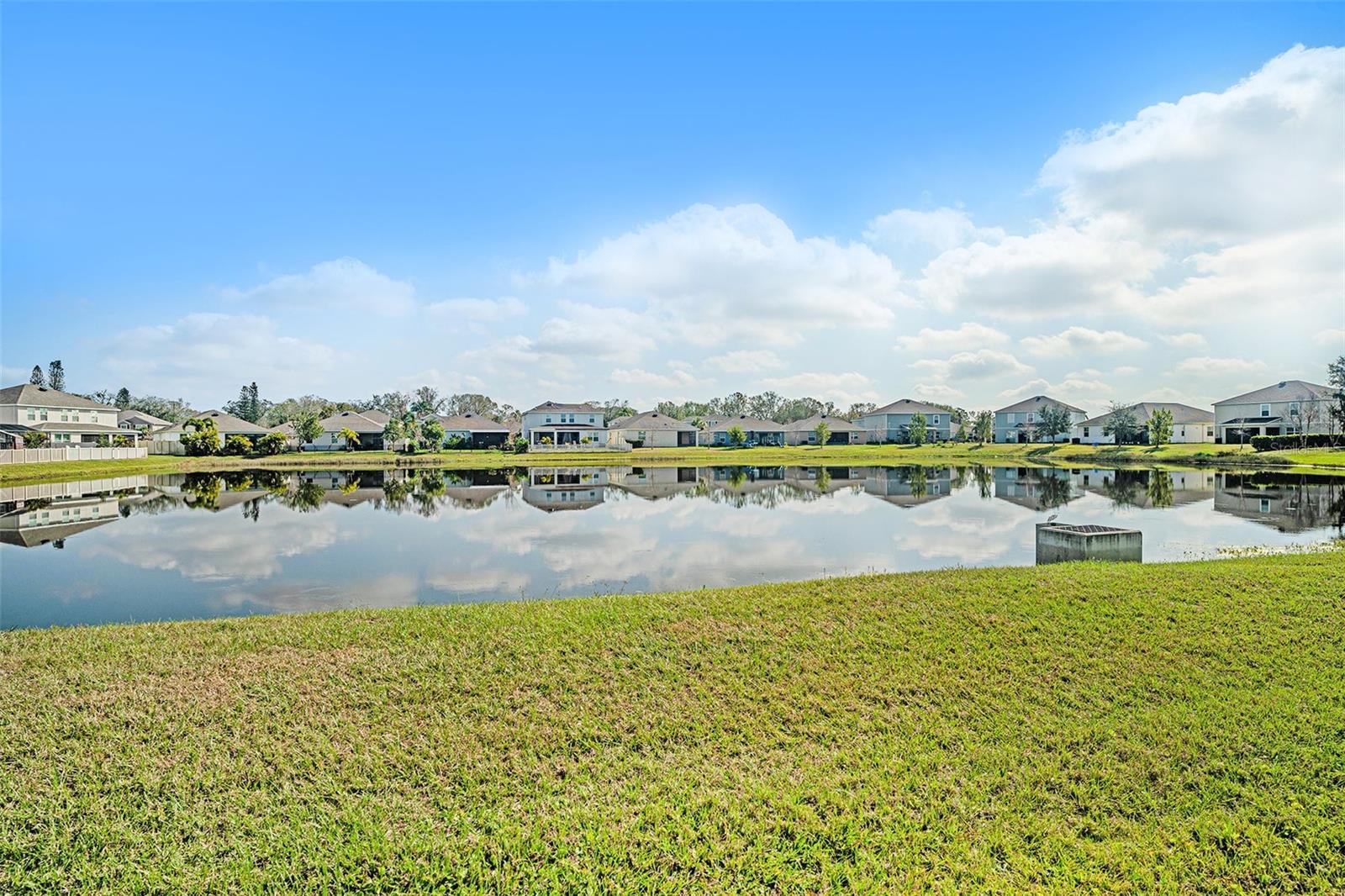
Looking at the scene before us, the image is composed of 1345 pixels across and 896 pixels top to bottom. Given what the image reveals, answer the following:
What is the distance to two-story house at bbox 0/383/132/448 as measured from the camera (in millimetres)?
56553

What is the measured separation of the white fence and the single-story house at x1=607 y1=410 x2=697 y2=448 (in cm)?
4456

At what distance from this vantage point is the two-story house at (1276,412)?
6700 centimetres

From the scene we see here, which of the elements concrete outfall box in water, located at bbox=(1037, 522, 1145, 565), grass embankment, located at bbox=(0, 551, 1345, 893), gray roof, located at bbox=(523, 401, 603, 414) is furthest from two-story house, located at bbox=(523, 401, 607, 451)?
grass embankment, located at bbox=(0, 551, 1345, 893)

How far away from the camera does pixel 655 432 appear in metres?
84.2

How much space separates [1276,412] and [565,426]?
71294mm

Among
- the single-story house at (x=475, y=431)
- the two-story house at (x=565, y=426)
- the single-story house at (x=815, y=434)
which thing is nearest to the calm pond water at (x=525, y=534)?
the two-story house at (x=565, y=426)

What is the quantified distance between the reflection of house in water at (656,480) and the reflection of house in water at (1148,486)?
18.0 metres

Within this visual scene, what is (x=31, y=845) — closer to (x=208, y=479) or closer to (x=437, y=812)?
(x=437, y=812)

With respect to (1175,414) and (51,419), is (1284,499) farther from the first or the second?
(51,419)

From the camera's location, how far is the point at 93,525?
2122 centimetres

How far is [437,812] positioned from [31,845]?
8.39 ft

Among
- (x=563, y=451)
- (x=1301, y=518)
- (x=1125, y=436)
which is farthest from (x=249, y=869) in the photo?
(x=1125, y=436)

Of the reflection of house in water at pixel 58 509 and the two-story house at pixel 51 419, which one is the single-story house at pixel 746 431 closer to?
the reflection of house in water at pixel 58 509

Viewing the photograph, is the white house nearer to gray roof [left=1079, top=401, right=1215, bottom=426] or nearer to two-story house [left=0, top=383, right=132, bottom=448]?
gray roof [left=1079, top=401, right=1215, bottom=426]
